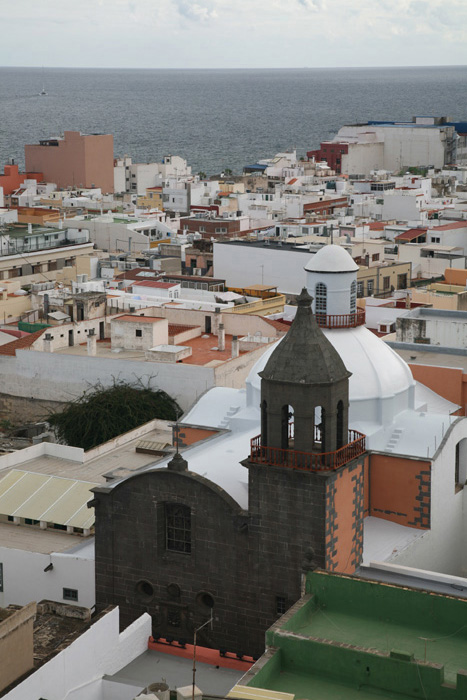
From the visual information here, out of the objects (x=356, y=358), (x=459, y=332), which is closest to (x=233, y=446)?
(x=356, y=358)

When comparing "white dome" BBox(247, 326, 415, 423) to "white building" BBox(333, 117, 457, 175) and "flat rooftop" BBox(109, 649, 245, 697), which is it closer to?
"flat rooftop" BBox(109, 649, 245, 697)

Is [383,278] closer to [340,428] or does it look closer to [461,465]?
[461,465]

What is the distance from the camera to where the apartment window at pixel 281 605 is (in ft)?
69.8

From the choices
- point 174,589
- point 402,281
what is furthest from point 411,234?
point 174,589

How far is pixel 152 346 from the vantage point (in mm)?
43062

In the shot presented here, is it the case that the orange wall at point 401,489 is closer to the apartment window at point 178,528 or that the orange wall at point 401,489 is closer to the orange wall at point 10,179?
the apartment window at point 178,528

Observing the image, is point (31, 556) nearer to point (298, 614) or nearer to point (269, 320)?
point (298, 614)

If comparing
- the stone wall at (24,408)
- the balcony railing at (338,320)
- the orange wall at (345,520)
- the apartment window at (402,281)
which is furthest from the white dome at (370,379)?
the apartment window at (402,281)

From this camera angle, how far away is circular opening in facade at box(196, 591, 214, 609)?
22109 mm

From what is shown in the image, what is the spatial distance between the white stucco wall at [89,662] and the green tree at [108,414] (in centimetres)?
1652

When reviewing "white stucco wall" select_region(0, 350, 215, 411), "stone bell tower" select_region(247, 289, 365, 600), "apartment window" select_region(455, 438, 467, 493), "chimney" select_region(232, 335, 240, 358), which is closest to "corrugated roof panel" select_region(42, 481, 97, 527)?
"stone bell tower" select_region(247, 289, 365, 600)

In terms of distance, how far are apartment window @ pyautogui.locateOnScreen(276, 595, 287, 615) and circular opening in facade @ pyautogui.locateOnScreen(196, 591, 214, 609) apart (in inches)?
52.6

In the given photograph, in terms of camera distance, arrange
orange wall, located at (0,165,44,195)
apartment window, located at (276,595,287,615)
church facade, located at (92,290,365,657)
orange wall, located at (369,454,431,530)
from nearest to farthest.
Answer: church facade, located at (92,290,365,657)
apartment window, located at (276,595,287,615)
orange wall, located at (369,454,431,530)
orange wall, located at (0,165,44,195)

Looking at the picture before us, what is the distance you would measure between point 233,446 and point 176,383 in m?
15.5
